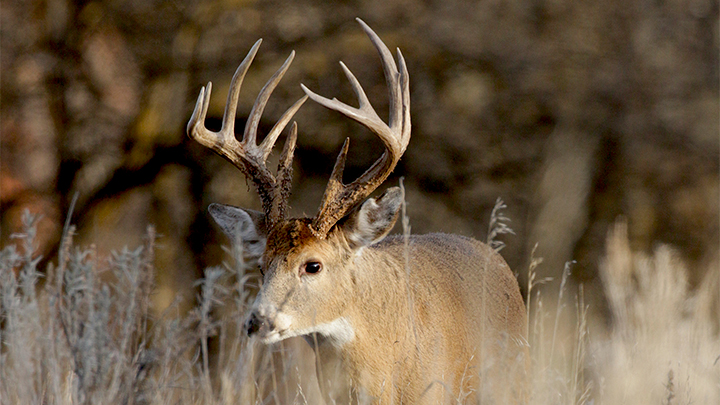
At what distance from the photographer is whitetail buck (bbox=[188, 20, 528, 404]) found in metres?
3.49

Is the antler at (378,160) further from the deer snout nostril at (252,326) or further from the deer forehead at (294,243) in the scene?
the deer snout nostril at (252,326)

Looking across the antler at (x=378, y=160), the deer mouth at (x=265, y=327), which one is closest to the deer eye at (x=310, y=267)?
the antler at (x=378, y=160)

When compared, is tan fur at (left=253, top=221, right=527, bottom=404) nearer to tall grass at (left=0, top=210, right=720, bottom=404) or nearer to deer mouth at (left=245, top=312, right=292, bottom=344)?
deer mouth at (left=245, top=312, right=292, bottom=344)

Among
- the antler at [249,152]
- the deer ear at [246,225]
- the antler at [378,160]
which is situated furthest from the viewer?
the deer ear at [246,225]

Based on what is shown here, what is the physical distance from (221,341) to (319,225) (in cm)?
73

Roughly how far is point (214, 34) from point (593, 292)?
15.9 feet

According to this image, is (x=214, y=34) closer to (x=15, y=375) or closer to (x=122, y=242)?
(x=122, y=242)

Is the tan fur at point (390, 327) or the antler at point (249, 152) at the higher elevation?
the antler at point (249, 152)

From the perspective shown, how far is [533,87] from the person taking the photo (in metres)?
7.56

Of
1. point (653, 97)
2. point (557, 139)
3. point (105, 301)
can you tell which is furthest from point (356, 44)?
point (105, 301)

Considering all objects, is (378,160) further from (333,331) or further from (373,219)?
(333,331)

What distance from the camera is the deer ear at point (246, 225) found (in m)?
3.93

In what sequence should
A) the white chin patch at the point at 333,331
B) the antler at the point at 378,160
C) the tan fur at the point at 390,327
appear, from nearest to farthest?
1. the white chin patch at the point at 333,331
2. the tan fur at the point at 390,327
3. the antler at the point at 378,160

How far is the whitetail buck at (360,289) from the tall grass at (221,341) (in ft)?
0.64
